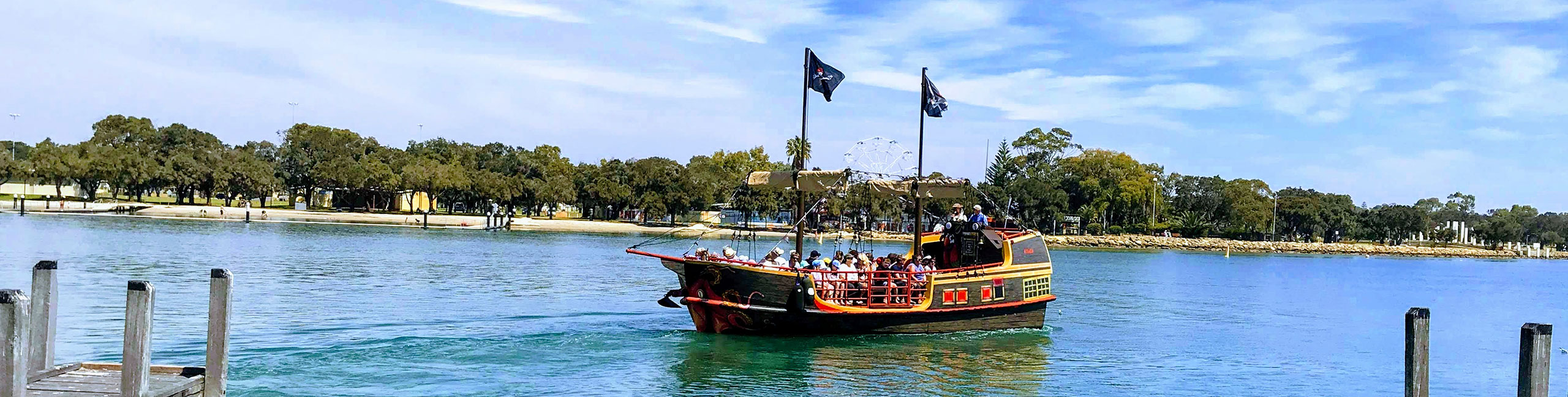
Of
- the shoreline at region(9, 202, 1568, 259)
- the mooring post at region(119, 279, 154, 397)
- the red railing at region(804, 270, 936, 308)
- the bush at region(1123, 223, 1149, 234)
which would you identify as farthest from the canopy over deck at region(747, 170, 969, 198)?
the bush at region(1123, 223, 1149, 234)

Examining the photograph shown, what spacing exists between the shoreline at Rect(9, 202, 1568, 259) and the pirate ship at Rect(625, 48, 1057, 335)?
54.5 meters

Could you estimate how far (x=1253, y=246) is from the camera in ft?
465

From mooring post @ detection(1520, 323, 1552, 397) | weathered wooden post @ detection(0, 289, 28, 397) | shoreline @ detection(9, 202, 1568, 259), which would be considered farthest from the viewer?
shoreline @ detection(9, 202, 1568, 259)

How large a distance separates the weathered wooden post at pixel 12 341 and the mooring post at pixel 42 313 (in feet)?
9.17

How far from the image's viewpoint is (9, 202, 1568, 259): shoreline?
105 meters

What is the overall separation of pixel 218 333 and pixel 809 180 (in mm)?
17491

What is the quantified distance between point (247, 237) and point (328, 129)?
6339cm

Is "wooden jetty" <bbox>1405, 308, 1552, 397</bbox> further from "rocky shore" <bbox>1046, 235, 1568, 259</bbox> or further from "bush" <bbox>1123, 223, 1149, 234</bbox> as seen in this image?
"bush" <bbox>1123, 223, 1149, 234</bbox>

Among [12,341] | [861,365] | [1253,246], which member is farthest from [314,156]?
[12,341]

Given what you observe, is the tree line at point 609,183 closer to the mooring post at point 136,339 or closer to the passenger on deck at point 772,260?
the passenger on deck at point 772,260

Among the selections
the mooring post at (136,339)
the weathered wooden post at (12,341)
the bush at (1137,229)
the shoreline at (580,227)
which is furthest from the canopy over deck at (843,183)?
the bush at (1137,229)

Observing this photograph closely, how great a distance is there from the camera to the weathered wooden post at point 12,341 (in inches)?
379

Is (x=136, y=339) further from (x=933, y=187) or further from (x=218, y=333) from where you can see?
(x=933, y=187)

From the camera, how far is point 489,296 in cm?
3822
